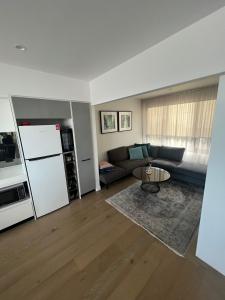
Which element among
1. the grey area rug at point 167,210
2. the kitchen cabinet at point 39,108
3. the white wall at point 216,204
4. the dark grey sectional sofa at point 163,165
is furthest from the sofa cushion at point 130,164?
the white wall at point 216,204

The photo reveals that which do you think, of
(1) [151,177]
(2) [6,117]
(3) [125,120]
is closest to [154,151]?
(3) [125,120]

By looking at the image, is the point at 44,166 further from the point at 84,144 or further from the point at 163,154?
the point at 163,154

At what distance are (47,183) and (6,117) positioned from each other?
1.27 meters

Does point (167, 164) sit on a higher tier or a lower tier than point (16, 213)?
higher

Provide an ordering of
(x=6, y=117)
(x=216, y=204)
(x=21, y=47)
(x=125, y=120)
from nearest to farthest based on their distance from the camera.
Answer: (x=216, y=204) → (x=21, y=47) → (x=6, y=117) → (x=125, y=120)

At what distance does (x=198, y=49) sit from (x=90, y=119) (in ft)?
6.96

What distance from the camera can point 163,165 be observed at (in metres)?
3.66

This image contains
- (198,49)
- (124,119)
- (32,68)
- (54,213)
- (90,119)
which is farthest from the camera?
(124,119)

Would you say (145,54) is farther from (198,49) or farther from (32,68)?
(32,68)

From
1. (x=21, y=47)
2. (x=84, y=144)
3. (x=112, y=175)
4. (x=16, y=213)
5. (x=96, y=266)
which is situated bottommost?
(x=96, y=266)

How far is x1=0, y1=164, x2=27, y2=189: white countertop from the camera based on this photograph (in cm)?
201

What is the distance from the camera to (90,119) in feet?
9.49

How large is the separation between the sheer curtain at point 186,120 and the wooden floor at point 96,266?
2.81 meters

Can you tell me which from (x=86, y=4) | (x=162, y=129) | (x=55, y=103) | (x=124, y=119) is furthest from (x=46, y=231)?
(x=162, y=129)
